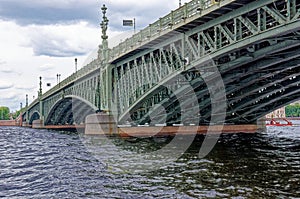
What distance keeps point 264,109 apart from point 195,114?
26.7ft

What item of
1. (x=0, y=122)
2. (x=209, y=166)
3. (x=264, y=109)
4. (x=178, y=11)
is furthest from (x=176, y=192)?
(x=0, y=122)

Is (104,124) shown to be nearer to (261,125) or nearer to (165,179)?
(261,125)

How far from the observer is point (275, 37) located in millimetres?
20188

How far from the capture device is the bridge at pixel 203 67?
21.9 m

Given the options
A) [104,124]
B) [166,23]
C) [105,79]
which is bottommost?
[104,124]

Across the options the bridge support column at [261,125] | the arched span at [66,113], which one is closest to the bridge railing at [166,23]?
the bridge support column at [261,125]

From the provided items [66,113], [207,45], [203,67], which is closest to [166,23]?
[207,45]

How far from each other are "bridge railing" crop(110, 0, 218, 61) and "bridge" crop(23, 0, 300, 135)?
0.06 m

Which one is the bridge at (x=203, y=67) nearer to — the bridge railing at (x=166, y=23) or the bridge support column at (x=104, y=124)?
the bridge railing at (x=166, y=23)

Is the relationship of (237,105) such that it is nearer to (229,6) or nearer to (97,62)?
(97,62)

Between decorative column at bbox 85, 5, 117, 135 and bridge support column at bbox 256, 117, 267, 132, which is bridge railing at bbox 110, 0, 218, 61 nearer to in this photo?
decorative column at bbox 85, 5, 117, 135

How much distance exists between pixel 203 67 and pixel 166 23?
5130 mm

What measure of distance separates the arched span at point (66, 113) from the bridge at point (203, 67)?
783 inches

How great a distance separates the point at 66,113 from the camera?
85688mm
